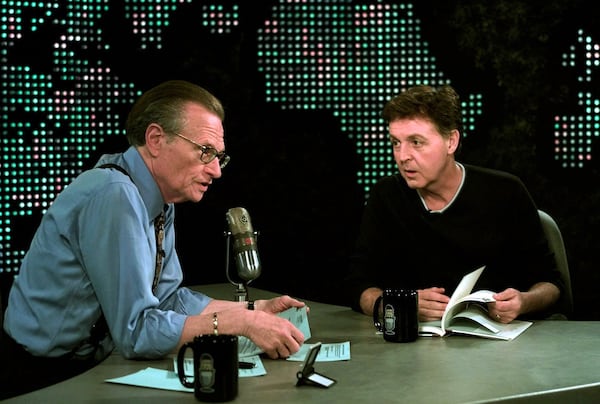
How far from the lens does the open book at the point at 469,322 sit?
2250mm

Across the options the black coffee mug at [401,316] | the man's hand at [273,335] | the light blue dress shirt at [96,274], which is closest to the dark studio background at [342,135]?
the light blue dress shirt at [96,274]

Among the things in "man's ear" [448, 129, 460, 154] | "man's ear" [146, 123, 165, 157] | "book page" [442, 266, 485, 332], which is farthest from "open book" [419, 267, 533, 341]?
"man's ear" [146, 123, 165, 157]

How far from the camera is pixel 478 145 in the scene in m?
4.11

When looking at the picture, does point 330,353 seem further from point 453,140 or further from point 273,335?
point 453,140

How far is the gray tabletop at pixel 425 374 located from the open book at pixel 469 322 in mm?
34

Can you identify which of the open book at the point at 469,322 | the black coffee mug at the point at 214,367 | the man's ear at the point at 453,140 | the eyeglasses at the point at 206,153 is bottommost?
the open book at the point at 469,322

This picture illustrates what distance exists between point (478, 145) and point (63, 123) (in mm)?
2107

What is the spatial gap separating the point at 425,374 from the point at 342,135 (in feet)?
7.84

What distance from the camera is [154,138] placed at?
2.29m

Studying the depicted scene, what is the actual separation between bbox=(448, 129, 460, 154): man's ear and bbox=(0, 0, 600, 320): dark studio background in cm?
112

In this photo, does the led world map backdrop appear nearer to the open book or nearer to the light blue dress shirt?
the light blue dress shirt

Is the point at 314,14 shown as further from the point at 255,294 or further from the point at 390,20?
the point at 255,294

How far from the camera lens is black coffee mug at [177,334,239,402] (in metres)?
1.63

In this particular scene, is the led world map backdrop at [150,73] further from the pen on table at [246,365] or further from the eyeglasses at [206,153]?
the pen on table at [246,365]
